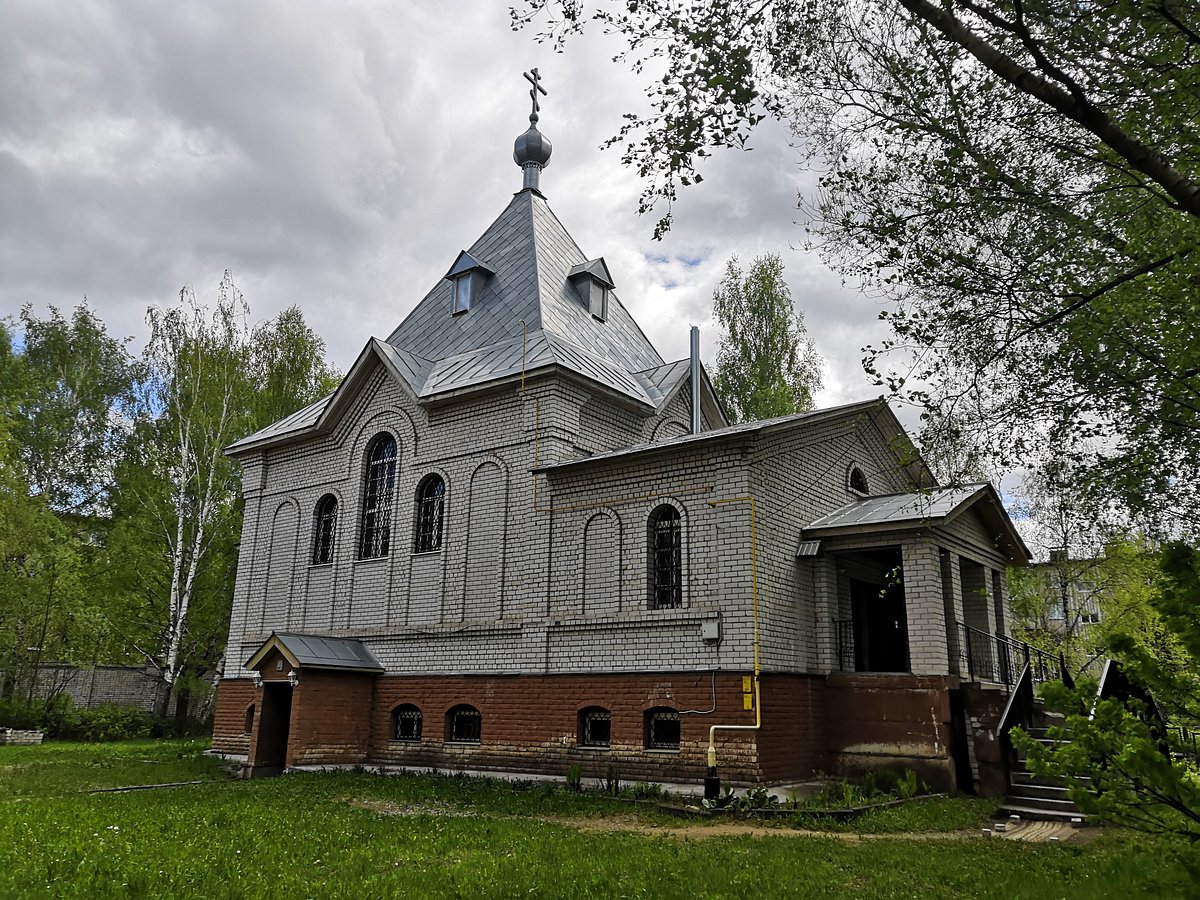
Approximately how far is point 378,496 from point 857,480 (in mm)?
8533

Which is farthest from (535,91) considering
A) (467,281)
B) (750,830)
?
(750,830)

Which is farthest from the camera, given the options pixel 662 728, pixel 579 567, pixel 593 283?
pixel 593 283

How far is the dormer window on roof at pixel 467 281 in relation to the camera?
17281 millimetres

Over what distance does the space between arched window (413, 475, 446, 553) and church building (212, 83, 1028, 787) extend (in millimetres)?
52

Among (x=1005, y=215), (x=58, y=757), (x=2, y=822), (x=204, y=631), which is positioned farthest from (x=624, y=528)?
(x=204, y=631)

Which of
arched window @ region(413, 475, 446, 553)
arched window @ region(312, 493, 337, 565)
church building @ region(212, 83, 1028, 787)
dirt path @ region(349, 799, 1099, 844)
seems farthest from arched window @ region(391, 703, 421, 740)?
dirt path @ region(349, 799, 1099, 844)

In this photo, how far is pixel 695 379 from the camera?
1603 cm

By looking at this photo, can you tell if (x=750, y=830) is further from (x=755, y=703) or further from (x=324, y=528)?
(x=324, y=528)

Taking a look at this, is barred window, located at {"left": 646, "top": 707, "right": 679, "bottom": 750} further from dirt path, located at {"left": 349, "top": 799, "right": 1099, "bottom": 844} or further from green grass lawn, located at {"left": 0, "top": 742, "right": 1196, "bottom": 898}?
dirt path, located at {"left": 349, "top": 799, "right": 1099, "bottom": 844}

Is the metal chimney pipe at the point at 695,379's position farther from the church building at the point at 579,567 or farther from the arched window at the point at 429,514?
the arched window at the point at 429,514

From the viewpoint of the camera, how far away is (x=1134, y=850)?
291 inches

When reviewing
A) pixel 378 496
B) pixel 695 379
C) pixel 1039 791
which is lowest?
pixel 1039 791

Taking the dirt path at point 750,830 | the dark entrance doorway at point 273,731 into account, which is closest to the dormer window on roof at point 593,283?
the dark entrance doorway at point 273,731

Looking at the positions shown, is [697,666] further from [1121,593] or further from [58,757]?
[1121,593]
